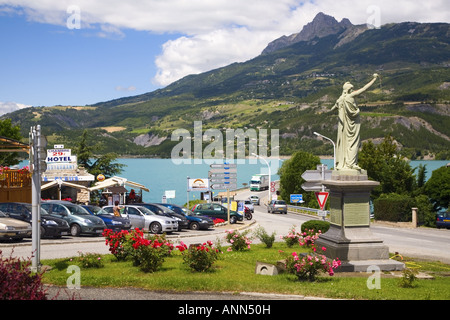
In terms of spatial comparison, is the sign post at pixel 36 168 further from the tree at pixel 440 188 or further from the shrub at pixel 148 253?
the tree at pixel 440 188

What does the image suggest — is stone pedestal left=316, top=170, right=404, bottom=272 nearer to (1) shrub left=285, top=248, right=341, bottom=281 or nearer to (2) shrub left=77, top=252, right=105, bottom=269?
(1) shrub left=285, top=248, right=341, bottom=281

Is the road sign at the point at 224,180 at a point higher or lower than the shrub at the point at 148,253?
higher

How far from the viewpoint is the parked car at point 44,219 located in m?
21.6

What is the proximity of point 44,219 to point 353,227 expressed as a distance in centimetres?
1409

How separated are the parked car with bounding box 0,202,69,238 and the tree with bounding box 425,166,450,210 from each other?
3103cm

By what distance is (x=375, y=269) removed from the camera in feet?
45.5

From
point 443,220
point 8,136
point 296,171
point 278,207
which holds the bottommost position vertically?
point 278,207

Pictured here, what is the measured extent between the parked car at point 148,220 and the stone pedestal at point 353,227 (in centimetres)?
1252

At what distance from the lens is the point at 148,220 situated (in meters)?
26.1

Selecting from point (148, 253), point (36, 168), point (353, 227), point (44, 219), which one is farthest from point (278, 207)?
point (36, 168)

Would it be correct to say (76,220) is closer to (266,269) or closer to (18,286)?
(266,269)

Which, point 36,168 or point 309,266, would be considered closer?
point 309,266

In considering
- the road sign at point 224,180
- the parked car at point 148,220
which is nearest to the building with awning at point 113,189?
the road sign at point 224,180

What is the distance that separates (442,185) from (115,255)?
33396 millimetres
